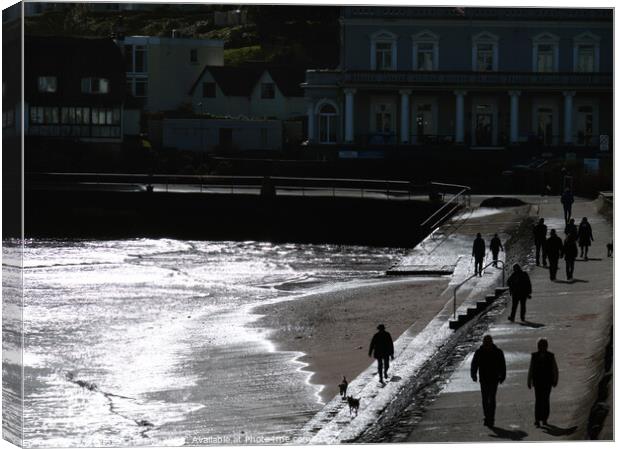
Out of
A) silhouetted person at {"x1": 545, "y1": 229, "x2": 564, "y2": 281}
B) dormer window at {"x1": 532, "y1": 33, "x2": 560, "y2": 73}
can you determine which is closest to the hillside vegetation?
dormer window at {"x1": 532, "y1": 33, "x2": 560, "y2": 73}

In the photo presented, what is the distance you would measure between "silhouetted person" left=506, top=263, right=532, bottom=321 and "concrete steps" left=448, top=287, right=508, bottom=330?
63.7 inches

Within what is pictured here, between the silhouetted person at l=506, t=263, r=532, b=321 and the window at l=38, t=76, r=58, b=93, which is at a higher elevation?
the window at l=38, t=76, r=58, b=93

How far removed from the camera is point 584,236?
2477cm

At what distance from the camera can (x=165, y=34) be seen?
69.6ft

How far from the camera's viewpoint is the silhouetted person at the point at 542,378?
18.7 metres

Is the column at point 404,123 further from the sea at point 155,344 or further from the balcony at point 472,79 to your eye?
the sea at point 155,344

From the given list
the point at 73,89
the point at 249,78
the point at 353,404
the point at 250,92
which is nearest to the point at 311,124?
the point at 249,78

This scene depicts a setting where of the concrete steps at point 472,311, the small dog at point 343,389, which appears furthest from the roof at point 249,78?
the concrete steps at point 472,311

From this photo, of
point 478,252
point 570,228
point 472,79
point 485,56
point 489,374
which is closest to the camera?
point 489,374

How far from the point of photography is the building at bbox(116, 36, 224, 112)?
21.8 m

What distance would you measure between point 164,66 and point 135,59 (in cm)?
63

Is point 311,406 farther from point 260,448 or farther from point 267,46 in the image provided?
point 267,46

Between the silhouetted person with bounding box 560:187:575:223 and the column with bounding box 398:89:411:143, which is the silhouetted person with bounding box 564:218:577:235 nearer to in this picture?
the silhouetted person with bounding box 560:187:575:223

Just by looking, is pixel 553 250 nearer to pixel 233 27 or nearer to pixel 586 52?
pixel 586 52
